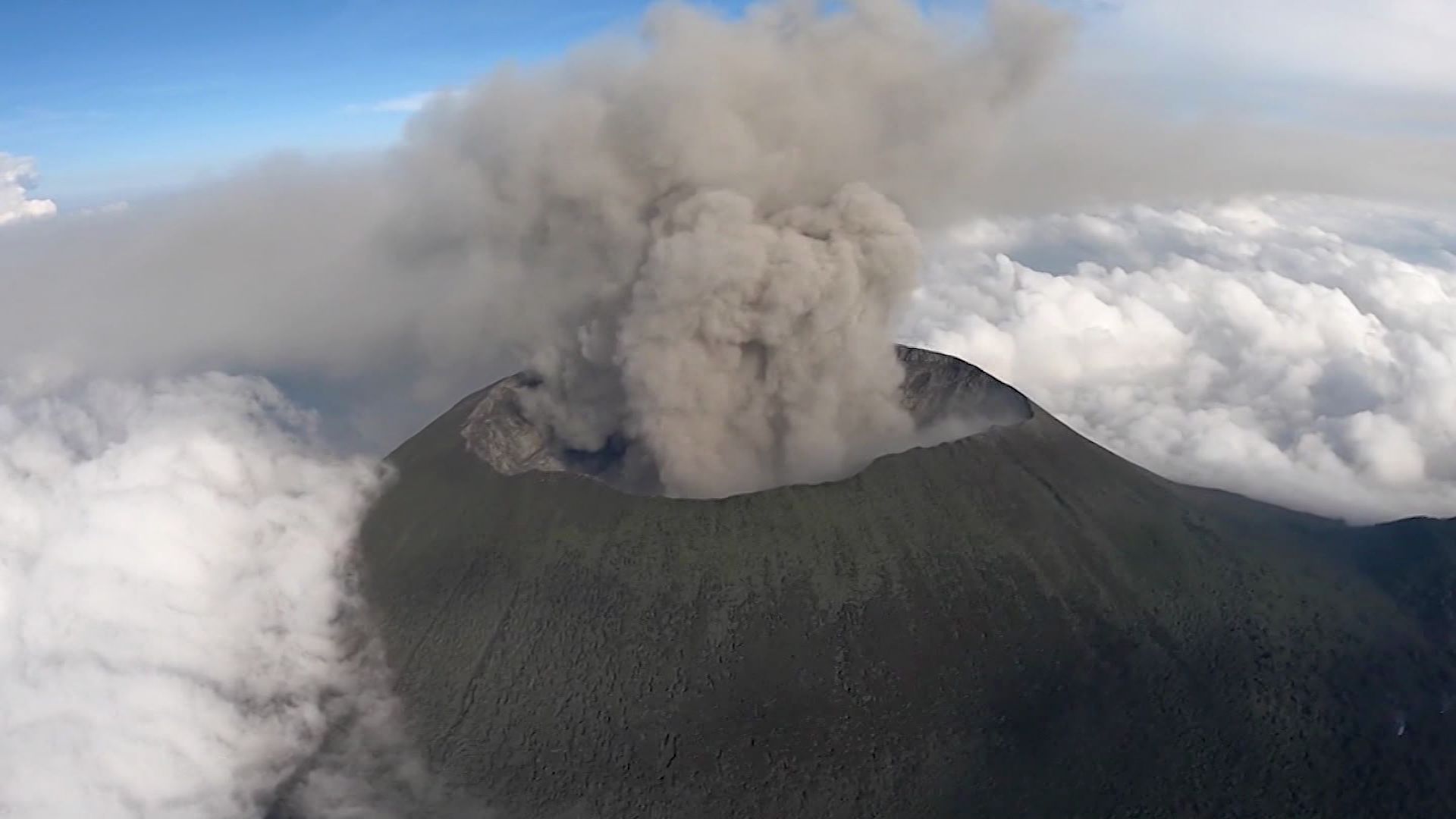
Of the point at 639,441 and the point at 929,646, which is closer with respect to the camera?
the point at 929,646

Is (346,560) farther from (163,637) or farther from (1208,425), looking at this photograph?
(1208,425)

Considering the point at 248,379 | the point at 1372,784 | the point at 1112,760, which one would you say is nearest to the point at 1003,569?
the point at 1112,760

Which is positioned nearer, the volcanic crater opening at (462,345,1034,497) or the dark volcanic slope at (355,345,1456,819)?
the dark volcanic slope at (355,345,1456,819)

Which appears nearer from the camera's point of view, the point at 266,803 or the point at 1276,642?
the point at 266,803

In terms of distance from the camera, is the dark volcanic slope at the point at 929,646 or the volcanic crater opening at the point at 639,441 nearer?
the dark volcanic slope at the point at 929,646
